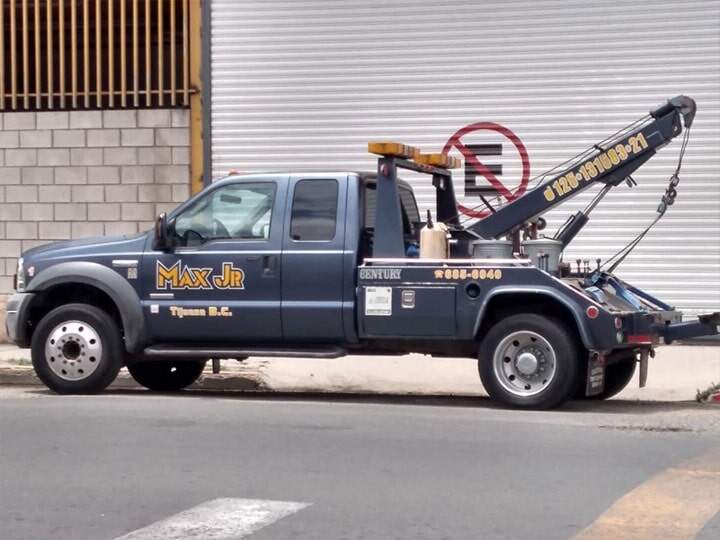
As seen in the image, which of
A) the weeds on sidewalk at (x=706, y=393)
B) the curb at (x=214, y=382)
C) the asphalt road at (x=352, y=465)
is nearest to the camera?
the asphalt road at (x=352, y=465)

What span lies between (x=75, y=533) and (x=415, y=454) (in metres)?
2.68

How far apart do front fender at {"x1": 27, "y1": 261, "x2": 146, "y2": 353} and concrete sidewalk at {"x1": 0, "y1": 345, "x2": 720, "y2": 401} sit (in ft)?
6.73

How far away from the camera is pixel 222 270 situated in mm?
11125

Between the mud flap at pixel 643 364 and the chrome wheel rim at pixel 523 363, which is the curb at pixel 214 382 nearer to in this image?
the chrome wheel rim at pixel 523 363

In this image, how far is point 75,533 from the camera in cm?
632

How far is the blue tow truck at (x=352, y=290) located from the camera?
412 inches

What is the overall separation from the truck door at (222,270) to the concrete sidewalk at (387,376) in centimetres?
212

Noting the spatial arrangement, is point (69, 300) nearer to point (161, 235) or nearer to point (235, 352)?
point (161, 235)

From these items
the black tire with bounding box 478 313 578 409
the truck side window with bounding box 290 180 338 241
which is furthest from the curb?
the black tire with bounding box 478 313 578 409

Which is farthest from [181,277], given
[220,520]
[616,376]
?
[220,520]

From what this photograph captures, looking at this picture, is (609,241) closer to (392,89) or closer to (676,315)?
(392,89)

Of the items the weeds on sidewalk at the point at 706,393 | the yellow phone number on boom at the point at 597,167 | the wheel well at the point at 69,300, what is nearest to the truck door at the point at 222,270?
the wheel well at the point at 69,300

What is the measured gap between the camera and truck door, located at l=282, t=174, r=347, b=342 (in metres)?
10.9

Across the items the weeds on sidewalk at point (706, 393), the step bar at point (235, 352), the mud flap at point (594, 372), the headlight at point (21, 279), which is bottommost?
the weeds on sidewalk at point (706, 393)
